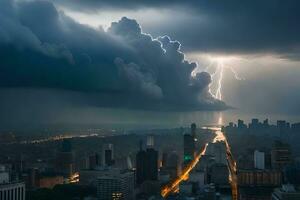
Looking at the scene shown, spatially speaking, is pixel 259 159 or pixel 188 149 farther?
pixel 188 149

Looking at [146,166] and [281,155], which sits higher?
[281,155]

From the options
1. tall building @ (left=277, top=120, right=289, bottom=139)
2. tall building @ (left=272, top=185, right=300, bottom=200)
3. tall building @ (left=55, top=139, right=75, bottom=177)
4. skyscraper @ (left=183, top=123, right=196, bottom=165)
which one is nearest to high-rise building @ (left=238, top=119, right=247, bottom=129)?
tall building @ (left=277, top=120, right=289, bottom=139)

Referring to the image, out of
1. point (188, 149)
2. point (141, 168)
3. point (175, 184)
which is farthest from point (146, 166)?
point (188, 149)

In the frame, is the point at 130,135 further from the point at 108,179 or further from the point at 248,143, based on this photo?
the point at 108,179

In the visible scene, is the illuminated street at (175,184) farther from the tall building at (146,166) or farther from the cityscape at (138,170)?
the tall building at (146,166)

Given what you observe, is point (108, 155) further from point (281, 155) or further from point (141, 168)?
point (281, 155)

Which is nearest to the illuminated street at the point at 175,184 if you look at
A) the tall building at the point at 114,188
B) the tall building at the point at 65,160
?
the tall building at the point at 114,188

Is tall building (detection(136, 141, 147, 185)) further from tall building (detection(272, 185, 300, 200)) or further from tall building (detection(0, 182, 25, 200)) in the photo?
tall building (detection(0, 182, 25, 200))

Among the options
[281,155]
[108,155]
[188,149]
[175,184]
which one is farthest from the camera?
[188,149]
